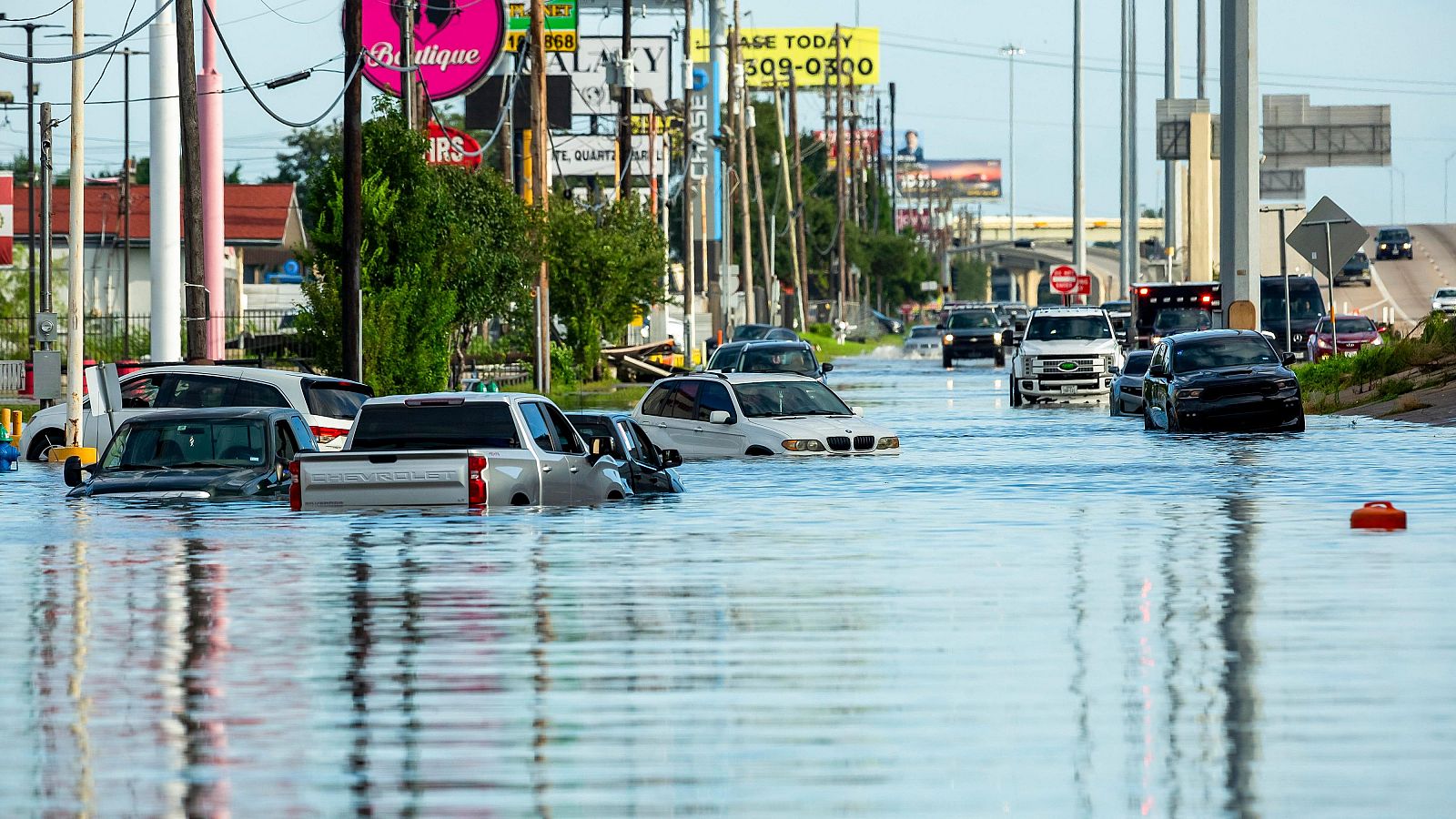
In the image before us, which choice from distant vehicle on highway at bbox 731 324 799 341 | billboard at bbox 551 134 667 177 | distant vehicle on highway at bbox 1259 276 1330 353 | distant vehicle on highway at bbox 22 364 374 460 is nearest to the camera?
distant vehicle on highway at bbox 22 364 374 460

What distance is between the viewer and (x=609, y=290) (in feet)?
204

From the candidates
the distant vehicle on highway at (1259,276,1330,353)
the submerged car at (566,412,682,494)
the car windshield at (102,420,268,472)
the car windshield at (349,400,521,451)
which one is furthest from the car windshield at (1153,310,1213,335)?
the car windshield at (349,400,521,451)

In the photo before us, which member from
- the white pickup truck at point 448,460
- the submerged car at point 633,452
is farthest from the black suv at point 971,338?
the white pickup truck at point 448,460

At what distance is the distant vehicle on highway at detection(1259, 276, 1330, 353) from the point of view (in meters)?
60.6

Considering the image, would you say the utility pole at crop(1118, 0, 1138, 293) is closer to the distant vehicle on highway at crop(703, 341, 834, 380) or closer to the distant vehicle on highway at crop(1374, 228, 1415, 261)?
the distant vehicle on highway at crop(703, 341, 834, 380)

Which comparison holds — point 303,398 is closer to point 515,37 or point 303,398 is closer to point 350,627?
point 350,627

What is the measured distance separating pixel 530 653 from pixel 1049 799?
173 inches

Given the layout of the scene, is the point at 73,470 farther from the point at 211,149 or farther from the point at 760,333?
the point at 760,333

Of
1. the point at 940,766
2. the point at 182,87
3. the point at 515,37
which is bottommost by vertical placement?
the point at 940,766

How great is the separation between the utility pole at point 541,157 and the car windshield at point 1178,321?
50.7ft

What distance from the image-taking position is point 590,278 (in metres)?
62.0

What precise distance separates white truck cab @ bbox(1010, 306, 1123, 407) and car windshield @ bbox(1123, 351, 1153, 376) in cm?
391

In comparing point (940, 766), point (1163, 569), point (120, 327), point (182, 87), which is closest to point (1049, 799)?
point (940, 766)

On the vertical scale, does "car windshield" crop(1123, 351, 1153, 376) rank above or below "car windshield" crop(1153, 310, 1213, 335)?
below
